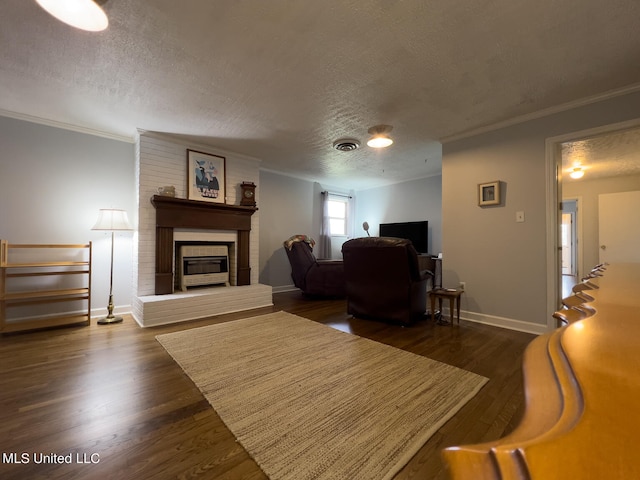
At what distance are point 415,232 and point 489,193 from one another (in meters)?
2.43

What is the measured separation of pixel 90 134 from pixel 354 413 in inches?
168

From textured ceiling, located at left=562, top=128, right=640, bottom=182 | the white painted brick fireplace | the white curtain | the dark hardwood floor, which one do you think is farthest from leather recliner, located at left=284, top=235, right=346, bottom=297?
textured ceiling, located at left=562, top=128, right=640, bottom=182

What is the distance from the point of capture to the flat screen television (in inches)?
213

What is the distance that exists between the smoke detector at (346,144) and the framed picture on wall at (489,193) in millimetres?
1653

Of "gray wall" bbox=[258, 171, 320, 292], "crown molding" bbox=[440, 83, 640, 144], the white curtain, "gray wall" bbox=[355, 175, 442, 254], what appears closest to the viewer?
"crown molding" bbox=[440, 83, 640, 144]

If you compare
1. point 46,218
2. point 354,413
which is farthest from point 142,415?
point 46,218

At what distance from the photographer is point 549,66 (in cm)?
207

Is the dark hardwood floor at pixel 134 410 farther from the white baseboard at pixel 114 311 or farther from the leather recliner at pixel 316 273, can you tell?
the leather recliner at pixel 316 273

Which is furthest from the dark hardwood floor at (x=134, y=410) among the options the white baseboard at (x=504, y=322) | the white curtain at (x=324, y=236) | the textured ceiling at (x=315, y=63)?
the white curtain at (x=324, y=236)

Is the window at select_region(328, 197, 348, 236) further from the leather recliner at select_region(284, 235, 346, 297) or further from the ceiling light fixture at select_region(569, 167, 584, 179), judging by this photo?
the ceiling light fixture at select_region(569, 167, 584, 179)

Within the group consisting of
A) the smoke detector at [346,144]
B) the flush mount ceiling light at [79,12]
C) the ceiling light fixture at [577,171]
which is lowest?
the ceiling light fixture at [577,171]

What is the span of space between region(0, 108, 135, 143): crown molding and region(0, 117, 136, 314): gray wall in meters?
0.05

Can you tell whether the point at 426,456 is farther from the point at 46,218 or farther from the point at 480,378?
the point at 46,218

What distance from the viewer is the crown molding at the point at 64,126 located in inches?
114
